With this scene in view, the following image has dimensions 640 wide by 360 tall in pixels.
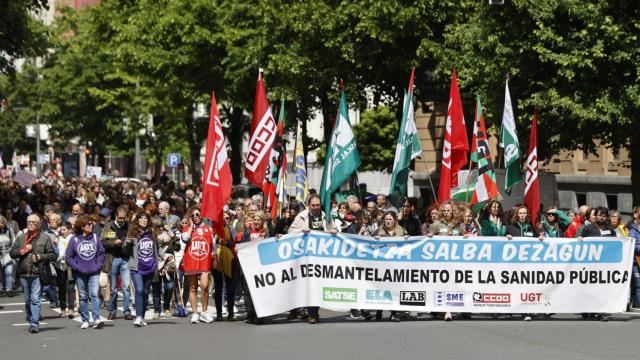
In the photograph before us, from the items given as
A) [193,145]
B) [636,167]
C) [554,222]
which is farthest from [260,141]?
[193,145]

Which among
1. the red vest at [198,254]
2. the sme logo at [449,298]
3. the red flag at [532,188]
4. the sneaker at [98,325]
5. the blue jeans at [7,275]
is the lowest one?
the sneaker at [98,325]

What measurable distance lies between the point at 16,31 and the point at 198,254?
539 inches

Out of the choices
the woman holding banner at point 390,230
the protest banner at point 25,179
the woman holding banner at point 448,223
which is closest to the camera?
the woman holding banner at point 390,230

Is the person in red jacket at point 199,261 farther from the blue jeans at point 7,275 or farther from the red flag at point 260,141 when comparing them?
the blue jeans at point 7,275

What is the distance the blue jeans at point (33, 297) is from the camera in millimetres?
16969

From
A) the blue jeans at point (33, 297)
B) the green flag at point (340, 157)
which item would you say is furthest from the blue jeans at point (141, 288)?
the green flag at point (340, 157)

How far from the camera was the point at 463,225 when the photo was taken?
18594 millimetres

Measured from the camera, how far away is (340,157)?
19.8 meters

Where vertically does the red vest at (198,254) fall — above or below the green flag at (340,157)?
below

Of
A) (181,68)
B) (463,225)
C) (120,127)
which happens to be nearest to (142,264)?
(463,225)

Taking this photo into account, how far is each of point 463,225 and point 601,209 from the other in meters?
2.34

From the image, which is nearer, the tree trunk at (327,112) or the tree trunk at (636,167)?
the tree trunk at (636,167)

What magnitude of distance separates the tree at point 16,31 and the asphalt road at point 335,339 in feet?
38.9

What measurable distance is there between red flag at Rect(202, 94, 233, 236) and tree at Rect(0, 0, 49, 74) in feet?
38.2
